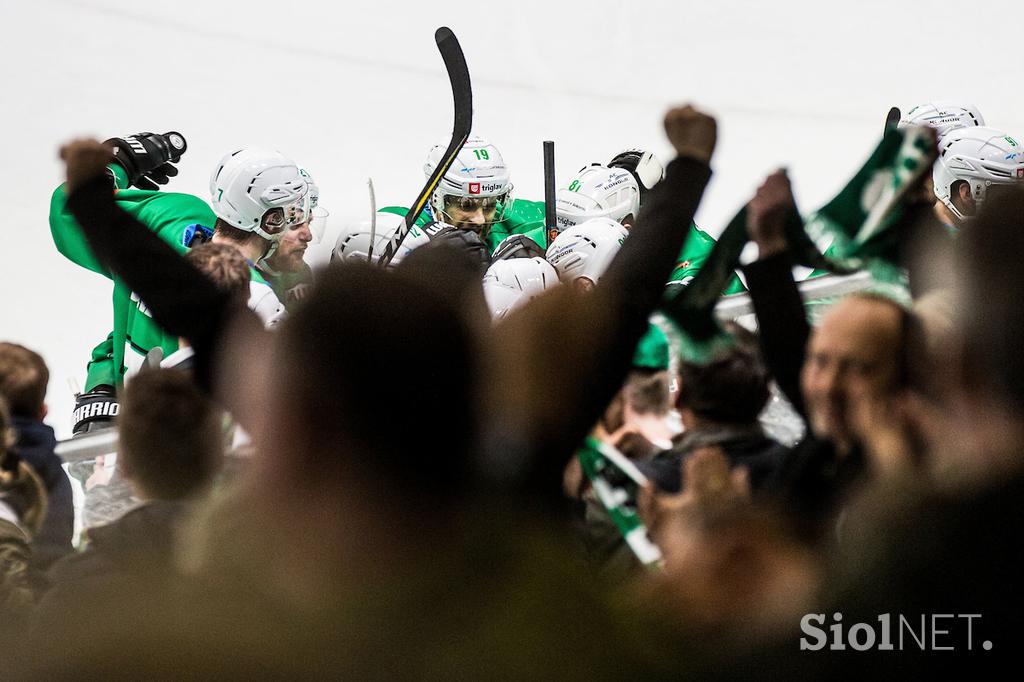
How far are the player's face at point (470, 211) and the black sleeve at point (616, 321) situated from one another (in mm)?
4024

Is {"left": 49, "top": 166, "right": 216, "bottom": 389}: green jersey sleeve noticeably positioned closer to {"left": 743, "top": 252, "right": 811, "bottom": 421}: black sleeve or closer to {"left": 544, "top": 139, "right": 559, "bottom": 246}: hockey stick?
{"left": 544, "top": 139, "right": 559, "bottom": 246}: hockey stick

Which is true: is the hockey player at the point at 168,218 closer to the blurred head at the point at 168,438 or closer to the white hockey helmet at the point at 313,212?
the white hockey helmet at the point at 313,212

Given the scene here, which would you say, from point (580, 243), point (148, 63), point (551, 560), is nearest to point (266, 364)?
point (551, 560)

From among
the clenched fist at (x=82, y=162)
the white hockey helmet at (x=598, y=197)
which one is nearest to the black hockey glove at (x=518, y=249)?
the white hockey helmet at (x=598, y=197)

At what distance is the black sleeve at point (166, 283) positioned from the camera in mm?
1755

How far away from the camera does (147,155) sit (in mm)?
5184

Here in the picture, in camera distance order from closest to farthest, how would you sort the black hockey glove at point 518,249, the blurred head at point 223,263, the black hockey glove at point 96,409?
1. the blurred head at point 223,263
2. the black hockey glove at point 96,409
3. the black hockey glove at point 518,249

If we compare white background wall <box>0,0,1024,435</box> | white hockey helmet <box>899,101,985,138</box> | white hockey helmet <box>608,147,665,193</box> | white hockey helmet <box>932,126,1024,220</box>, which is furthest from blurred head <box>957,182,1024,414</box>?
white background wall <box>0,0,1024,435</box>

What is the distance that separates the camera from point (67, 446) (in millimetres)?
2781

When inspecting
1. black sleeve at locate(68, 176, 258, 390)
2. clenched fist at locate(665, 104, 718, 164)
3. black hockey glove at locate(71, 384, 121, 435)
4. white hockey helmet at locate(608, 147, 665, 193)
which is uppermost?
clenched fist at locate(665, 104, 718, 164)

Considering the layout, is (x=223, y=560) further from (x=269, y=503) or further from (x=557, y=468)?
(x=557, y=468)

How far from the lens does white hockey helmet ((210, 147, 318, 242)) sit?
16.0ft

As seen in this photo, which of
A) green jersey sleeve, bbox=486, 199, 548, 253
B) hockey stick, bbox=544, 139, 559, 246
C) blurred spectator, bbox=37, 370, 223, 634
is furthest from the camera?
green jersey sleeve, bbox=486, 199, 548, 253

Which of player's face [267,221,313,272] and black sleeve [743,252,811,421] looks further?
player's face [267,221,313,272]
